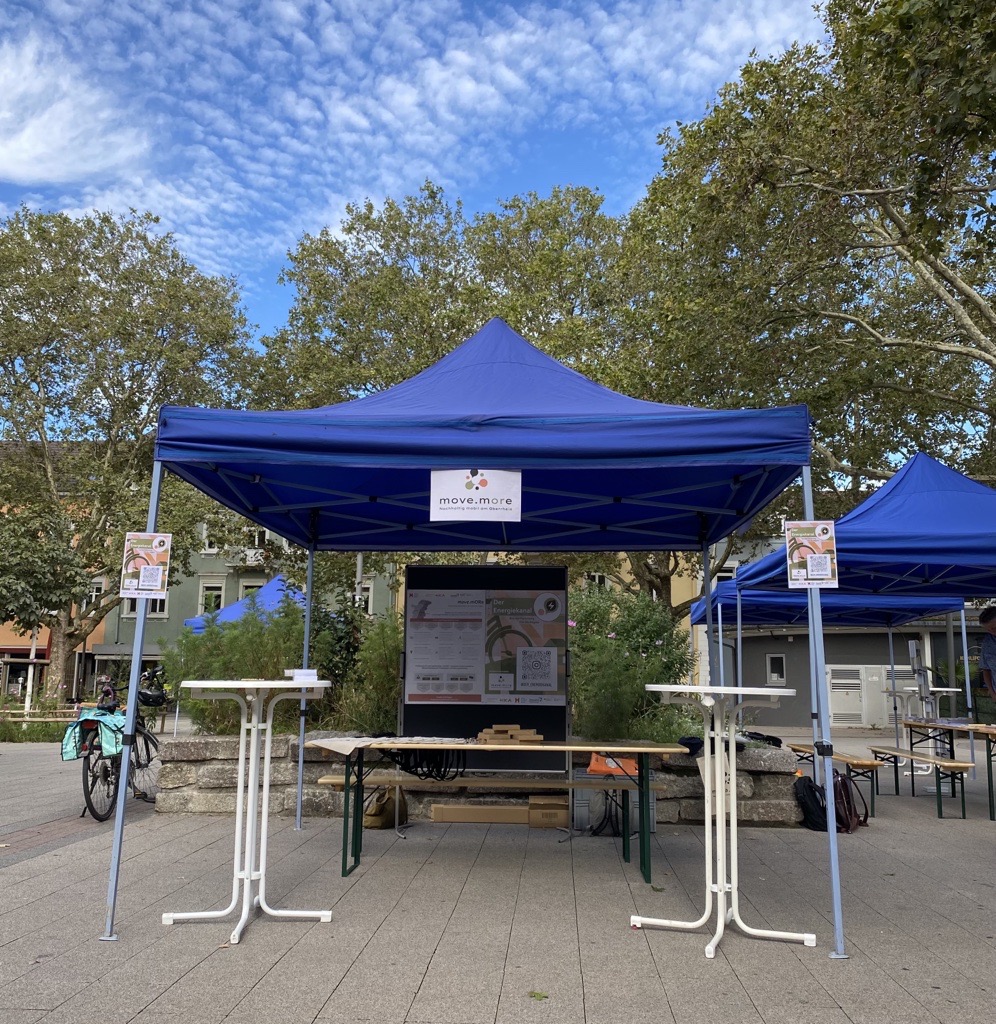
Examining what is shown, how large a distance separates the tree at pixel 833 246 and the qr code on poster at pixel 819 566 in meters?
4.23

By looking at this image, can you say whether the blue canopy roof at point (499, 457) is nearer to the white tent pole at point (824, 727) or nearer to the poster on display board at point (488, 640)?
the poster on display board at point (488, 640)

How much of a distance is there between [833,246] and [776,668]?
22.9m

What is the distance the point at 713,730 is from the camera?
4.72 metres

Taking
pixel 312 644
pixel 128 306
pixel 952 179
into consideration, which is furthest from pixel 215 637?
pixel 128 306

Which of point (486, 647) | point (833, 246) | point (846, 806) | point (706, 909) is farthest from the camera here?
point (833, 246)

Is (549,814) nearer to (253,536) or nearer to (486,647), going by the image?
(486,647)

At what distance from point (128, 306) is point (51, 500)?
6793 mm

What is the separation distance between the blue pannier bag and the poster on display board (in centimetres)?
276

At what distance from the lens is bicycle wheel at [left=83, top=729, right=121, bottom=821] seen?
813 centimetres

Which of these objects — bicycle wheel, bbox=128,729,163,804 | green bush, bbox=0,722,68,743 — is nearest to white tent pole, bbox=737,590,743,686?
bicycle wheel, bbox=128,729,163,804

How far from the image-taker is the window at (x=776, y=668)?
108ft

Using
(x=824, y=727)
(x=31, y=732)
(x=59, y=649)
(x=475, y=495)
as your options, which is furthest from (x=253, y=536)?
(x=824, y=727)

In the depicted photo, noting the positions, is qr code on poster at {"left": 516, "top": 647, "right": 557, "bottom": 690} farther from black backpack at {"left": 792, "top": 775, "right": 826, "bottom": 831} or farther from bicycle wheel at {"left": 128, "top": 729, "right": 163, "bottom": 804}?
bicycle wheel at {"left": 128, "top": 729, "right": 163, "bottom": 804}

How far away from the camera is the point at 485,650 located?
8.01 metres
